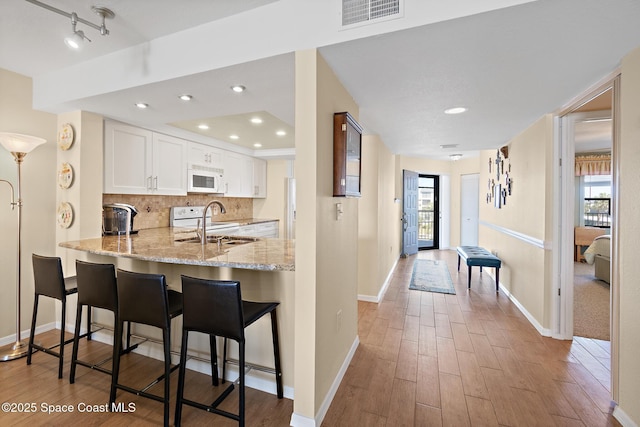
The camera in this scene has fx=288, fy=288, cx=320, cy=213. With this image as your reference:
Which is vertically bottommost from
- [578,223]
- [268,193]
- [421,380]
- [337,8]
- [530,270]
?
[421,380]

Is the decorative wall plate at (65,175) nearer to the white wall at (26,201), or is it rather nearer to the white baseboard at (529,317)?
the white wall at (26,201)

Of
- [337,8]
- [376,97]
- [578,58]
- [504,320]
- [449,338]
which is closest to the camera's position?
[337,8]

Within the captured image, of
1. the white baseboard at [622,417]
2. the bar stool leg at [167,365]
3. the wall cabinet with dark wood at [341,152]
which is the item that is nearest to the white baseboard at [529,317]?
the white baseboard at [622,417]

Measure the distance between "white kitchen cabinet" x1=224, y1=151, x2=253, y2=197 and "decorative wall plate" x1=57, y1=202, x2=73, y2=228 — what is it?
2362 millimetres

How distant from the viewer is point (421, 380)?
213cm

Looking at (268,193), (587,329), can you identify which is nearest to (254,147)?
(268,193)

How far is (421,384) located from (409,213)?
202 inches

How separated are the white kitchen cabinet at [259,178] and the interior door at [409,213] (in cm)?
310

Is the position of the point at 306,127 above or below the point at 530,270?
above

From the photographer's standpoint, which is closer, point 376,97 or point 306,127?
point 306,127

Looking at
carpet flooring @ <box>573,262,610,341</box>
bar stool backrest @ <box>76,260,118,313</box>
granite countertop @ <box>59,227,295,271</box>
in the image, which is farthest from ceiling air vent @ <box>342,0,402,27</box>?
carpet flooring @ <box>573,262,610,341</box>

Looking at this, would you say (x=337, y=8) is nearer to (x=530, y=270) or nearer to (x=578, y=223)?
(x=530, y=270)

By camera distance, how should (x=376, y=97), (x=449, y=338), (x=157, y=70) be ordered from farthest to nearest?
1. (x=449, y=338)
2. (x=376, y=97)
3. (x=157, y=70)

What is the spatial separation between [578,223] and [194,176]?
810cm
